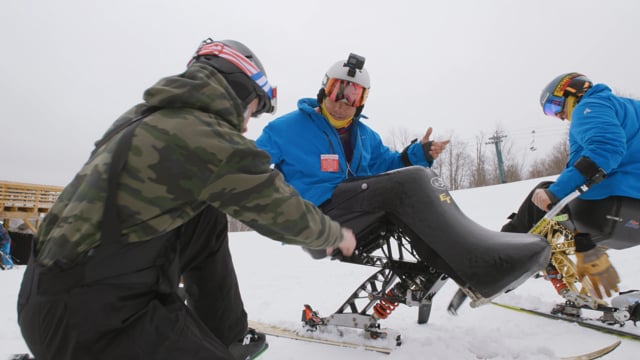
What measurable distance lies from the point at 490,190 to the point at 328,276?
15183 mm

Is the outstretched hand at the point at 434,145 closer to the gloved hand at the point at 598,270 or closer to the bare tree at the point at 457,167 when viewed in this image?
the gloved hand at the point at 598,270

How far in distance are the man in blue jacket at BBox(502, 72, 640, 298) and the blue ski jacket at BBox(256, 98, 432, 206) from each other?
3.48ft

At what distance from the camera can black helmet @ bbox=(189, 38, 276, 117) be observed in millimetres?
1646

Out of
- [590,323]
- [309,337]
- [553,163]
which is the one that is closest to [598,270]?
[590,323]

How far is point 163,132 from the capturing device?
122 cm

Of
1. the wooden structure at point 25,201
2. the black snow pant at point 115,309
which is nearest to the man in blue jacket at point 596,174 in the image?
the black snow pant at point 115,309

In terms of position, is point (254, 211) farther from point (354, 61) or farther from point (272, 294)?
point (272, 294)

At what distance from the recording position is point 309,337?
2588 millimetres

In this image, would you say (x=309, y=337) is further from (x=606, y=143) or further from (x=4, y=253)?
(x=4, y=253)

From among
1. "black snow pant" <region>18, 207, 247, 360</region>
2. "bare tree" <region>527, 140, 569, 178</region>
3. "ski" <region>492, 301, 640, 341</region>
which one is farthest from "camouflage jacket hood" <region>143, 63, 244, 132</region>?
"bare tree" <region>527, 140, 569, 178</region>

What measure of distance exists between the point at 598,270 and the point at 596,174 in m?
0.89

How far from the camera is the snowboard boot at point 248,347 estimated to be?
6.27 ft

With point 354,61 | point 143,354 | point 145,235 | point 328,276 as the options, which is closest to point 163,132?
point 145,235

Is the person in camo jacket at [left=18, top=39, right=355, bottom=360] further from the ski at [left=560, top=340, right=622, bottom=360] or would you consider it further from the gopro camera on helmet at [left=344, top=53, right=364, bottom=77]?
the ski at [left=560, top=340, right=622, bottom=360]
